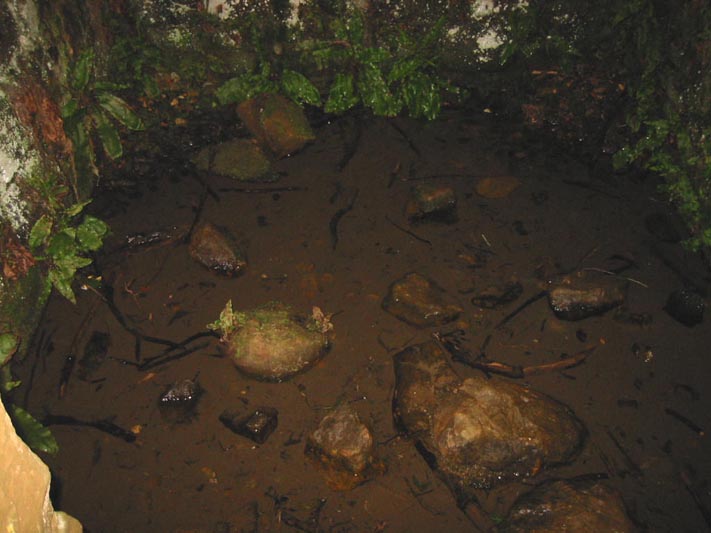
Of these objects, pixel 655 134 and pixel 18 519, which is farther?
pixel 655 134

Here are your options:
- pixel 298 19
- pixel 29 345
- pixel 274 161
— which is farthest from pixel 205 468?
pixel 298 19

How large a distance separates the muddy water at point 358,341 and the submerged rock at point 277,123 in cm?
16

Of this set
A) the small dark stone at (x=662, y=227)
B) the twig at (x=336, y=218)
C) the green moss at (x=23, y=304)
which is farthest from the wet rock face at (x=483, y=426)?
the green moss at (x=23, y=304)

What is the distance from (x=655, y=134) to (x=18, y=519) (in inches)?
211

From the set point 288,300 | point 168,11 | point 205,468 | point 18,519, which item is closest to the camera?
point 18,519

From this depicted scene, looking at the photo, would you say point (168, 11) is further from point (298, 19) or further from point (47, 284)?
point (47, 284)

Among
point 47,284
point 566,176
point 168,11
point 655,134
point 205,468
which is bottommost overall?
point 205,468

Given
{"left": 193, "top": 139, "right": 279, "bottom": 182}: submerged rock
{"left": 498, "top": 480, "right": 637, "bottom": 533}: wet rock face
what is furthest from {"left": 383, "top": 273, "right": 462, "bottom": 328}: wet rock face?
{"left": 193, "top": 139, "right": 279, "bottom": 182}: submerged rock

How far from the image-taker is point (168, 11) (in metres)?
5.75

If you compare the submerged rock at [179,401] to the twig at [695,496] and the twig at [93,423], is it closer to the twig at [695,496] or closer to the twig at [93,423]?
the twig at [93,423]

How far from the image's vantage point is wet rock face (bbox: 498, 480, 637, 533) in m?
3.00

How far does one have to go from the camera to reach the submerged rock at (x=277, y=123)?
5.53 meters

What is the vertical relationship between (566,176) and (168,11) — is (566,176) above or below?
below

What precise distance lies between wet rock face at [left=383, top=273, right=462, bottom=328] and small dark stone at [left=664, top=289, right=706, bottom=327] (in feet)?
5.34
